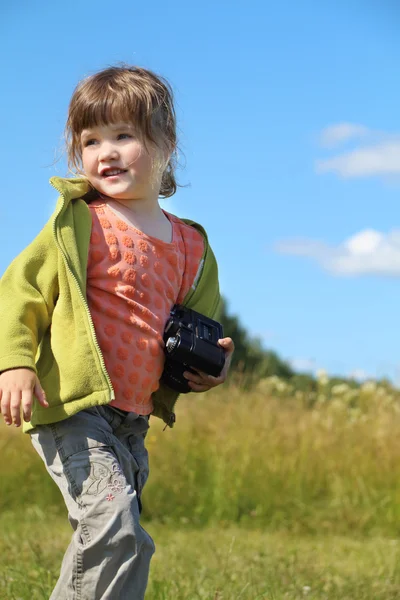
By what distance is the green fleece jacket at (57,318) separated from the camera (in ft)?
9.96

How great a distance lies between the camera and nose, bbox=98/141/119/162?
3281 millimetres

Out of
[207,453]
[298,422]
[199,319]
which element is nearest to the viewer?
[199,319]

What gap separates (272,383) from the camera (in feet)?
33.3

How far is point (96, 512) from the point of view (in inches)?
114

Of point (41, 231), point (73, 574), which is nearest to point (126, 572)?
point (73, 574)

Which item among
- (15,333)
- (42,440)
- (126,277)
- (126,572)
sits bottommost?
(126,572)

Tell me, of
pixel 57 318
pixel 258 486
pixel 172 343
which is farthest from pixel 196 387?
pixel 258 486

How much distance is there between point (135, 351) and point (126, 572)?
762 millimetres

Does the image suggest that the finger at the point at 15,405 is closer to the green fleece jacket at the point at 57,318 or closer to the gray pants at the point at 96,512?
the green fleece jacket at the point at 57,318

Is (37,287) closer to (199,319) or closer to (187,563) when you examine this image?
(199,319)

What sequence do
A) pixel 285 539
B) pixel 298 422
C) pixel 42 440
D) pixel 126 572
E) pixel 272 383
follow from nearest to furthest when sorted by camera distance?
pixel 126 572 → pixel 42 440 → pixel 285 539 → pixel 298 422 → pixel 272 383

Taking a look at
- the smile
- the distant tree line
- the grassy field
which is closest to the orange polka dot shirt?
the smile

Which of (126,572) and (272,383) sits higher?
(272,383)

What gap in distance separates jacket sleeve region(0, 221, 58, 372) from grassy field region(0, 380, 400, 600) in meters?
2.72
